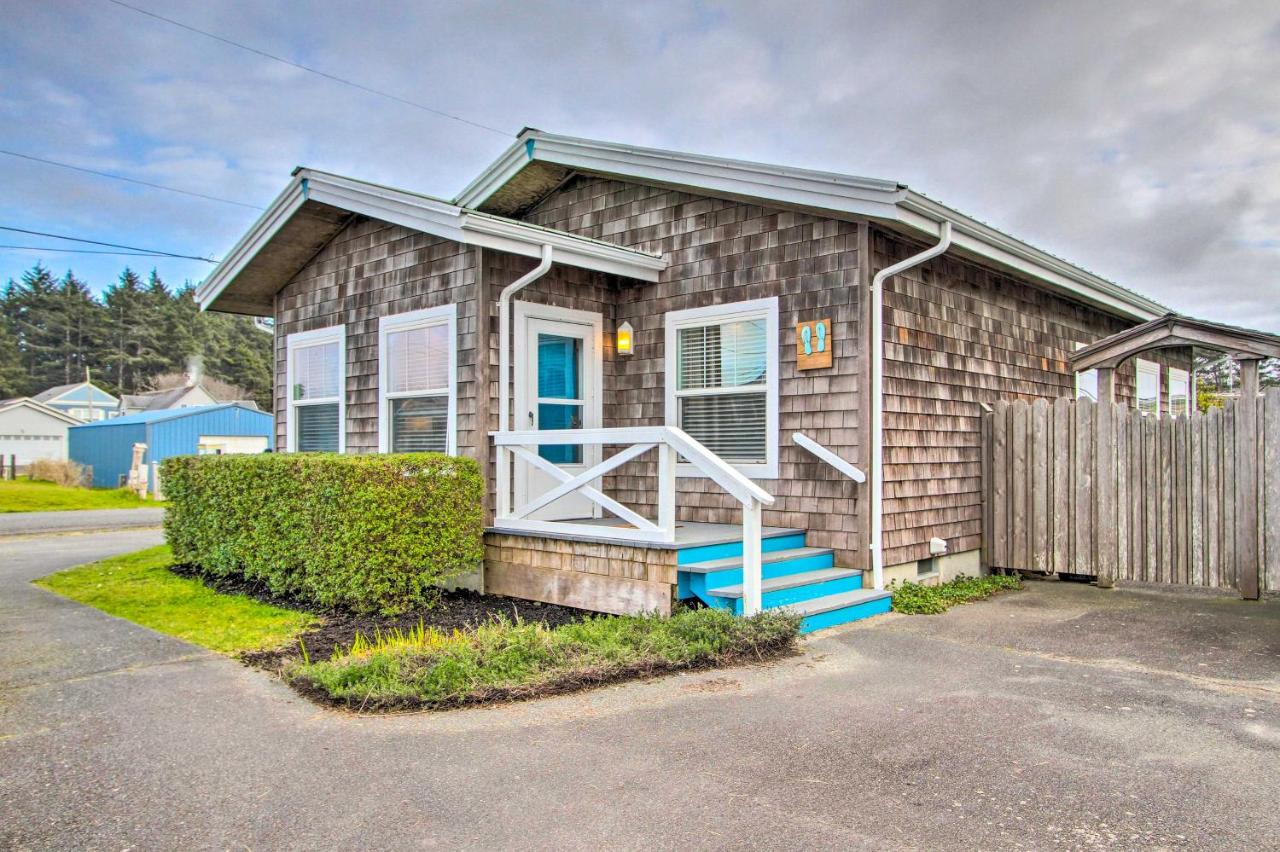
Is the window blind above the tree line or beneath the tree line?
beneath

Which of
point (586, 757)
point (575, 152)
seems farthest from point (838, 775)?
point (575, 152)

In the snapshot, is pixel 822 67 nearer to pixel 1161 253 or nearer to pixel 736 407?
pixel 736 407

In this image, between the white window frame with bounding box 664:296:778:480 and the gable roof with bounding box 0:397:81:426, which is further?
the gable roof with bounding box 0:397:81:426

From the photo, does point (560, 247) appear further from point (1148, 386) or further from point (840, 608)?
point (1148, 386)

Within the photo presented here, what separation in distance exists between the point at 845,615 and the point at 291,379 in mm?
6644

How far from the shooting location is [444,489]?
260 inches

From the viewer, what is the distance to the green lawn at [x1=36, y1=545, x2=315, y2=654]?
5852 mm

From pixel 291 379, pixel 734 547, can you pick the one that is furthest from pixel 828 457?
pixel 291 379

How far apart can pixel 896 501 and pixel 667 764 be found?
13.5 ft

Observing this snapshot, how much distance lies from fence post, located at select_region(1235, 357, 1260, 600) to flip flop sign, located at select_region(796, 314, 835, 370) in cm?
327

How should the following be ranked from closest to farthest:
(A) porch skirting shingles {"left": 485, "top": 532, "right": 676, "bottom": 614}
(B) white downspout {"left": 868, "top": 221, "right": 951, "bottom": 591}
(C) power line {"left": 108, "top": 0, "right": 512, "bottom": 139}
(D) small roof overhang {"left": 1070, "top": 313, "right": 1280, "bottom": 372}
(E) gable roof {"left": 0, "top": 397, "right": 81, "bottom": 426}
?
(A) porch skirting shingles {"left": 485, "top": 532, "right": 676, "bottom": 614}
(B) white downspout {"left": 868, "top": 221, "right": 951, "bottom": 591}
(D) small roof overhang {"left": 1070, "top": 313, "right": 1280, "bottom": 372}
(C) power line {"left": 108, "top": 0, "right": 512, "bottom": 139}
(E) gable roof {"left": 0, "top": 397, "right": 81, "bottom": 426}

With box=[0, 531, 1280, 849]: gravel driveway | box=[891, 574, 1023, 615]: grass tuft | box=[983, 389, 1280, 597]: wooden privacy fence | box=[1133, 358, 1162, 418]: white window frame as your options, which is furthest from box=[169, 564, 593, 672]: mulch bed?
box=[1133, 358, 1162, 418]: white window frame

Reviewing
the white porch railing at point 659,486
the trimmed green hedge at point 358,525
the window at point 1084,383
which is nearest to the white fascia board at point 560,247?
the white porch railing at point 659,486

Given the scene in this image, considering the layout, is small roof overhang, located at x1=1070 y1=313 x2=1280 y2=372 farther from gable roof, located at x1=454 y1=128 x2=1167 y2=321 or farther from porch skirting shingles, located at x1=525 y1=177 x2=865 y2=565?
porch skirting shingles, located at x1=525 y1=177 x2=865 y2=565
